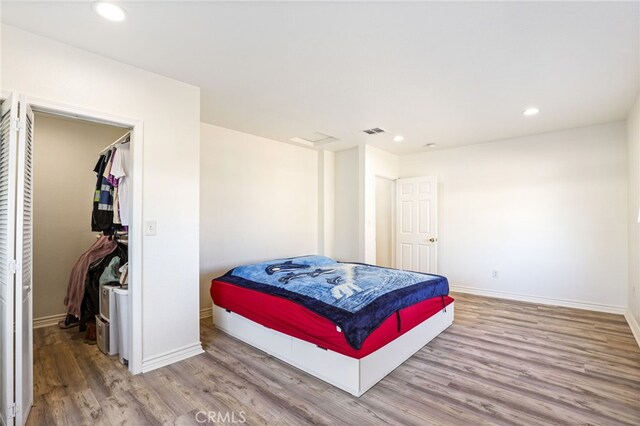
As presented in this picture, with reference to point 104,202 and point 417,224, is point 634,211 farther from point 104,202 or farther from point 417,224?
point 104,202

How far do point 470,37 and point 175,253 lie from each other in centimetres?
283

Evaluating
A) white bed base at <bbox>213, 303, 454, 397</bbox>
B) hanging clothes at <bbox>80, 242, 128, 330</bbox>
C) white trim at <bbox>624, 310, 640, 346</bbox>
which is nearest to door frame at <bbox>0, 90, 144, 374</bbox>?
hanging clothes at <bbox>80, 242, 128, 330</bbox>

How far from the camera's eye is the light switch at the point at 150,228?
8.14 feet

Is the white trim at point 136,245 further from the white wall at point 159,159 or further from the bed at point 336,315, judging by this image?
the bed at point 336,315

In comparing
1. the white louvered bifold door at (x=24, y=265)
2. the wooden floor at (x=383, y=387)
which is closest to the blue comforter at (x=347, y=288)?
the wooden floor at (x=383, y=387)

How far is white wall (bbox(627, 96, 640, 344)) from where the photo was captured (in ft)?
10.1

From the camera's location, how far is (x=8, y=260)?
1.72 meters

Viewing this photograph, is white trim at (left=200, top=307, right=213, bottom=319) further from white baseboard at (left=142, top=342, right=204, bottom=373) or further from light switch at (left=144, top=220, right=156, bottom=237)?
light switch at (left=144, top=220, right=156, bottom=237)

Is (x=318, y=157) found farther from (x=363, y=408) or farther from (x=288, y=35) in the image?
(x=363, y=408)

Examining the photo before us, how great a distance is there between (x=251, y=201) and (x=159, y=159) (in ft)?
6.22

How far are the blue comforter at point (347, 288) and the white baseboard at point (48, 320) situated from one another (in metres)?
2.09

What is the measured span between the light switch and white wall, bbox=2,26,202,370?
0.03 metres

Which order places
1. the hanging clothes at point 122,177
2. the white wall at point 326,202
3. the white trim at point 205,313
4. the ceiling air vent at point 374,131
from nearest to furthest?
1. the hanging clothes at point 122,177
2. the white trim at point 205,313
3. the ceiling air vent at point 374,131
4. the white wall at point 326,202

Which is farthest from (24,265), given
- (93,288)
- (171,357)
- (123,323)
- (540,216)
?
(540,216)
